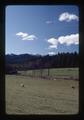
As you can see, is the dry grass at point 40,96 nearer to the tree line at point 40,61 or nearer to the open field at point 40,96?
the open field at point 40,96

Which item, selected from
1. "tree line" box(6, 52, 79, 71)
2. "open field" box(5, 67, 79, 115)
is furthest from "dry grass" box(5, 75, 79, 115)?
"tree line" box(6, 52, 79, 71)

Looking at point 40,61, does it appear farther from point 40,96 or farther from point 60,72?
point 40,96

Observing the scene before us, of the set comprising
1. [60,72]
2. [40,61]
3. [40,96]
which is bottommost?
[40,96]

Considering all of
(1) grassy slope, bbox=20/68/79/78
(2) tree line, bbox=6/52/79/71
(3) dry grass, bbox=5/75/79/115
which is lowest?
(3) dry grass, bbox=5/75/79/115

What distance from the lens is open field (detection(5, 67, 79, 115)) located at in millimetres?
2289

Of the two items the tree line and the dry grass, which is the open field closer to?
the dry grass

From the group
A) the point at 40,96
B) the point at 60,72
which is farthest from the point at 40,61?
the point at 40,96

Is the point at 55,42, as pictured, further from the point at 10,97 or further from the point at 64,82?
the point at 10,97

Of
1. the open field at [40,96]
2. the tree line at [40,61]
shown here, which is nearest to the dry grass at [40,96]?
the open field at [40,96]

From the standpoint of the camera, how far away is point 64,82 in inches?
90.7

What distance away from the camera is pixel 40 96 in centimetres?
230

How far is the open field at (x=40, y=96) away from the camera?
2289 millimetres
